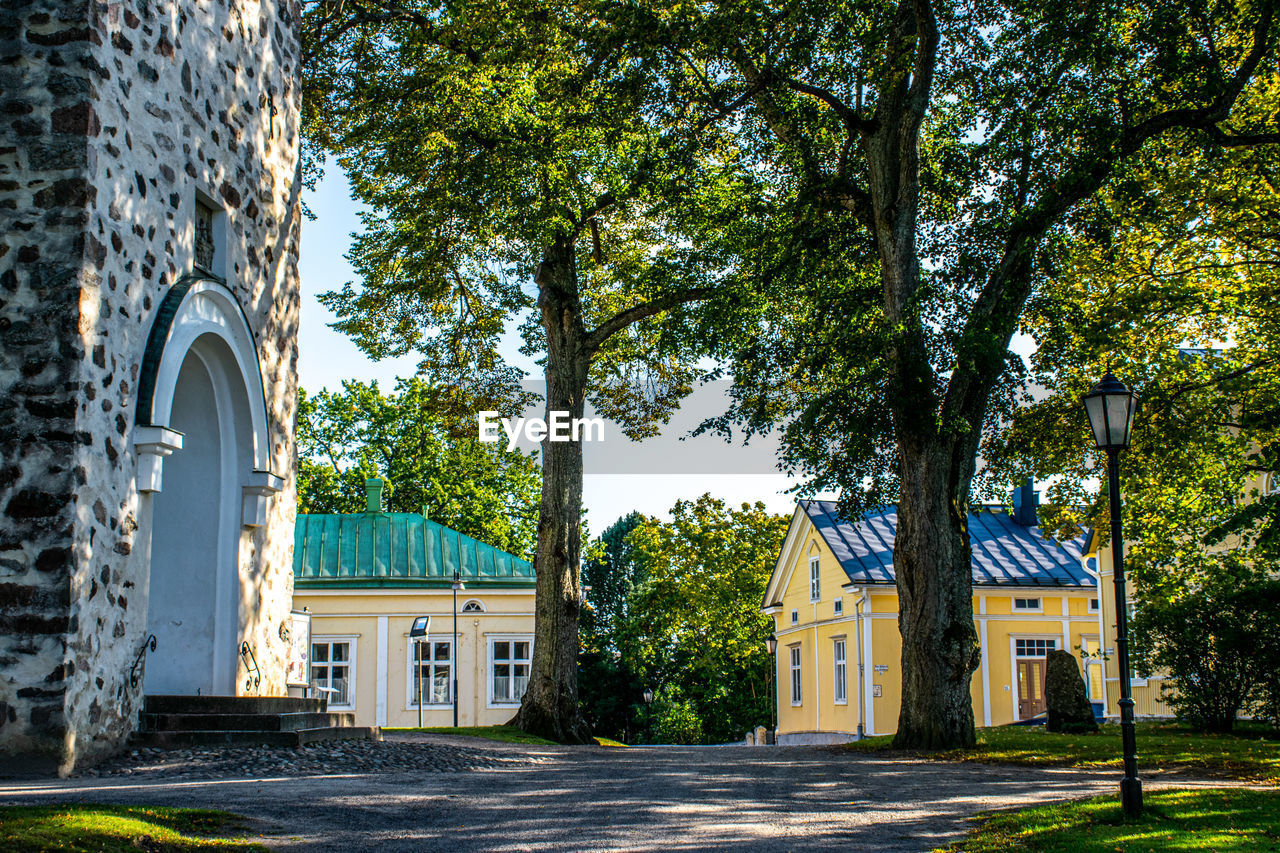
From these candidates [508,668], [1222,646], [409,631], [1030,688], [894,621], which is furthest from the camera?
[1030,688]

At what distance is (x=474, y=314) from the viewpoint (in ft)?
72.8

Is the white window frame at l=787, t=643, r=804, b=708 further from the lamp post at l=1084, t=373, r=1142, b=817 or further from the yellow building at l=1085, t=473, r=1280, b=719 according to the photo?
the lamp post at l=1084, t=373, r=1142, b=817

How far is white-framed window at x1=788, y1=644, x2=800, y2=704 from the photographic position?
3756cm

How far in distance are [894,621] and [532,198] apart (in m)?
19.0

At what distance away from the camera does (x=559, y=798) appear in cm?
855

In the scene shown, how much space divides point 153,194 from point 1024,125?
10.5 metres

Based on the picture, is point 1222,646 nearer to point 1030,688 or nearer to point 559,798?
point 559,798

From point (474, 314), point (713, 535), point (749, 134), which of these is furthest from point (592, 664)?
point (749, 134)

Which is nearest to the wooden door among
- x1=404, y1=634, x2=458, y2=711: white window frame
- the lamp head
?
x1=404, y1=634, x2=458, y2=711: white window frame

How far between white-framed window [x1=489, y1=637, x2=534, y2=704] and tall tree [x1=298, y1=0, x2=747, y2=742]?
12.1 metres

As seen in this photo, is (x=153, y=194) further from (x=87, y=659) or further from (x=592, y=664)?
(x=592, y=664)

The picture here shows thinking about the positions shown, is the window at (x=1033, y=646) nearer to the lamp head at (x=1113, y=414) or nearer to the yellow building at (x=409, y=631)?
the yellow building at (x=409, y=631)

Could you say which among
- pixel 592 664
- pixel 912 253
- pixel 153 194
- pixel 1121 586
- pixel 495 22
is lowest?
pixel 592 664

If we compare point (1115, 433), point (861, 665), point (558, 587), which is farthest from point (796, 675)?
point (1115, 433)
